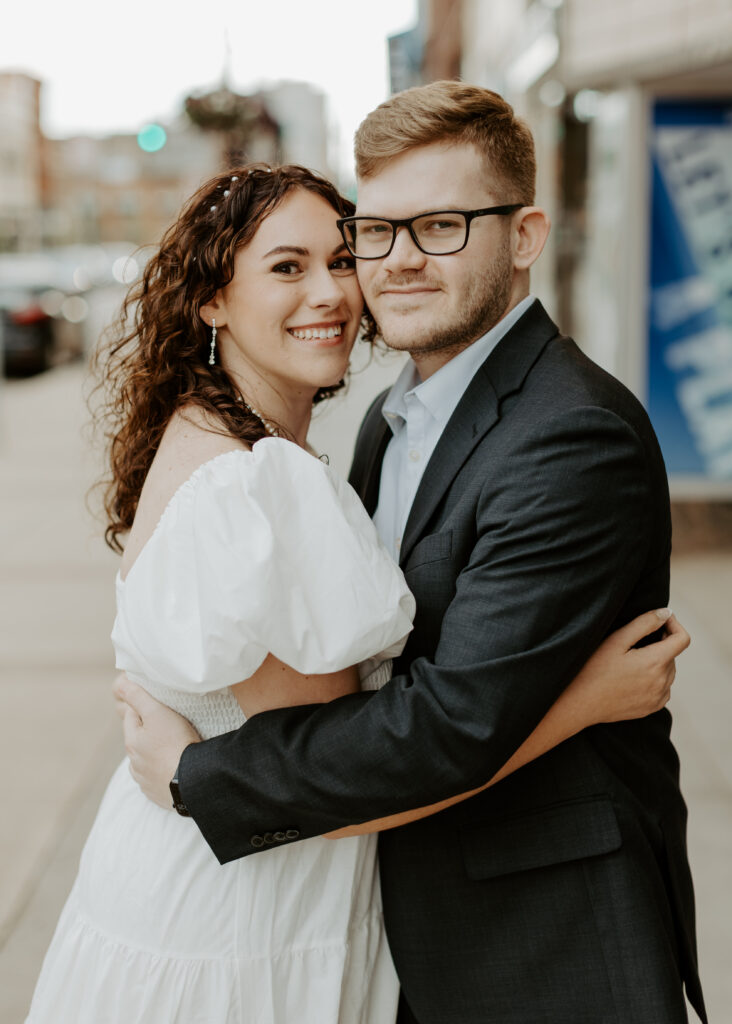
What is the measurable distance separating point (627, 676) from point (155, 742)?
0.78 metres

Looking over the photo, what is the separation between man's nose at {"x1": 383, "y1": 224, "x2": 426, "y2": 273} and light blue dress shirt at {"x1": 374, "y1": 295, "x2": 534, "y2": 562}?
184mm

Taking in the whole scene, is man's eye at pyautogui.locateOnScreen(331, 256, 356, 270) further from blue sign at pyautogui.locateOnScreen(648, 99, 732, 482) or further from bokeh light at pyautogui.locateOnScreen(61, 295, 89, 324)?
bokeh light at pyautogui.locateOnScreen(61, 295, 89, 324)

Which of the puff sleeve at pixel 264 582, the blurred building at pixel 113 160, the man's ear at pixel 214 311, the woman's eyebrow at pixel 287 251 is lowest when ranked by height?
the puff sleeve at pixel 264 582

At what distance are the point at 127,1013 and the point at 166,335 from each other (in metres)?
1.22

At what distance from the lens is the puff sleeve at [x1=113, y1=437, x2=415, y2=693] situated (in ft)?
5.06

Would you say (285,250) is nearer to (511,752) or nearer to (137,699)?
(137,699)

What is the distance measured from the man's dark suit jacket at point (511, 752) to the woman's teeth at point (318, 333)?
40cm

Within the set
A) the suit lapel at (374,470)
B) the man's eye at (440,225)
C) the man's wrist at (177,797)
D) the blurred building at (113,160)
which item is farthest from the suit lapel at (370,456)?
the blurred building at (113,160)

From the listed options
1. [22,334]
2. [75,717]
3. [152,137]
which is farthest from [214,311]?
[22,334]

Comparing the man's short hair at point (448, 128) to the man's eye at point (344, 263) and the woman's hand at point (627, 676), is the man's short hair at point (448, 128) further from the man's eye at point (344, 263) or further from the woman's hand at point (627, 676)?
the woman's hand at point (627, 676)

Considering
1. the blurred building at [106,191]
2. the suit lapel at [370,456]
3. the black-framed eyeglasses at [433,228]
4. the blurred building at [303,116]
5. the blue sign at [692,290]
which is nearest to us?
the black-framed eyeglasses at [433,228]

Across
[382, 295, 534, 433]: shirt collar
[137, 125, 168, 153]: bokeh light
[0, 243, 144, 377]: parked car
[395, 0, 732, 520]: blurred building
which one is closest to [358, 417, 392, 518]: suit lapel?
[382, 295, 534, 433]: shirt collar

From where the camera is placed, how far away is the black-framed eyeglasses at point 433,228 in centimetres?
188

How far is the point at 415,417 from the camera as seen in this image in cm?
203
